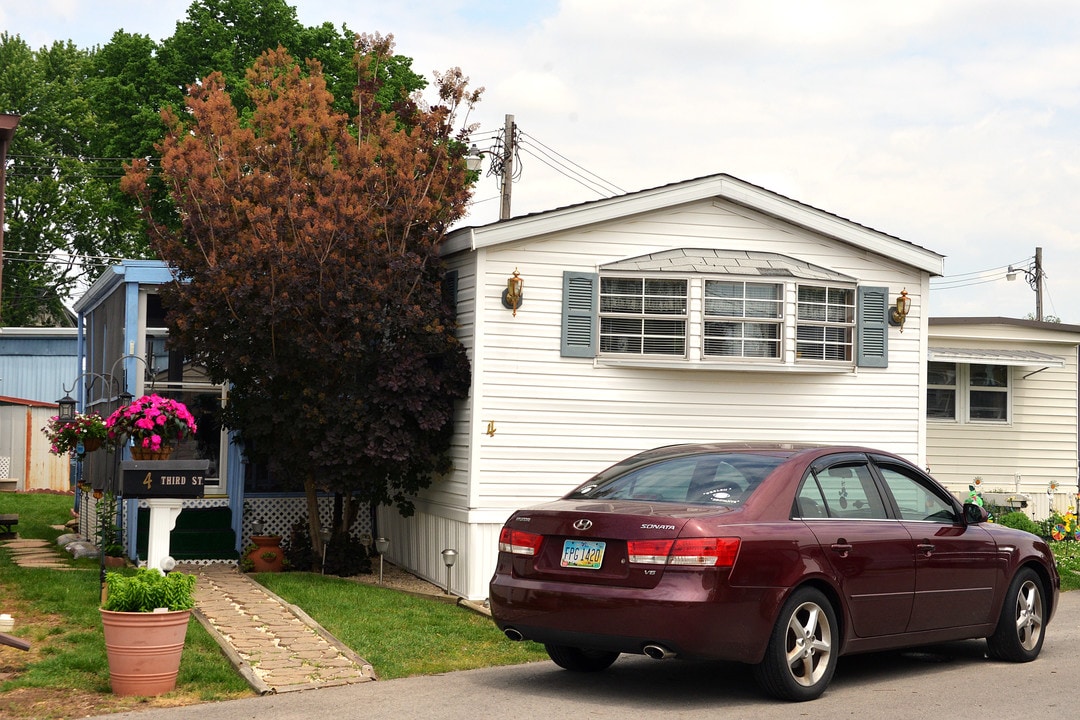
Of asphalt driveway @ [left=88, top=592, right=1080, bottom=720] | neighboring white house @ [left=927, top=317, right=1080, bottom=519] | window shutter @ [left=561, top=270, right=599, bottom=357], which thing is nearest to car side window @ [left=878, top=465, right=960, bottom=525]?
asphalt driveway @ [left=88, top=592, right=1080, bottom=720]

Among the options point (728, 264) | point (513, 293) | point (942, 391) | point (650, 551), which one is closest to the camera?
point (650, 551)

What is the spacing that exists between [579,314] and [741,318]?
171cm

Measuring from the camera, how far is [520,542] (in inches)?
303

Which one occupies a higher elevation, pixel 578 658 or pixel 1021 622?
pixel 1021 622

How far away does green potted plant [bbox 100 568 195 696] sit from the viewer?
24.9 ft

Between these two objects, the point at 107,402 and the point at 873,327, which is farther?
the point at 107,402

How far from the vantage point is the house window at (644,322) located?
1301 cm

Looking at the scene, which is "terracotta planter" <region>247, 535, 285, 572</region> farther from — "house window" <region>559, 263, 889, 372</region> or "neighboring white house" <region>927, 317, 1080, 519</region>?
"neighboring white house" <region>927, 317, 1080, 519</region>

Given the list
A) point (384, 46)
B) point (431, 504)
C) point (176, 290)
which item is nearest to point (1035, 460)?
point (431, 504)

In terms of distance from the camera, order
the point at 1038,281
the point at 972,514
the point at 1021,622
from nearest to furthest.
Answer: the point at 972,514
the point at 1021,622
the point at 1038,281

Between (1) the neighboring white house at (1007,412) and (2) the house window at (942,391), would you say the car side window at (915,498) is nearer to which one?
(1) the neighboring white house at (1007,412)

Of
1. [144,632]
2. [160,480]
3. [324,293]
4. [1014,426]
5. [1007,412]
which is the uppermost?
[324,293]

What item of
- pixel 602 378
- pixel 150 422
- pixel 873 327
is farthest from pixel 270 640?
pixel 873 327

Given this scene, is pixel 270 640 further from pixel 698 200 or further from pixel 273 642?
pixel 698 200
